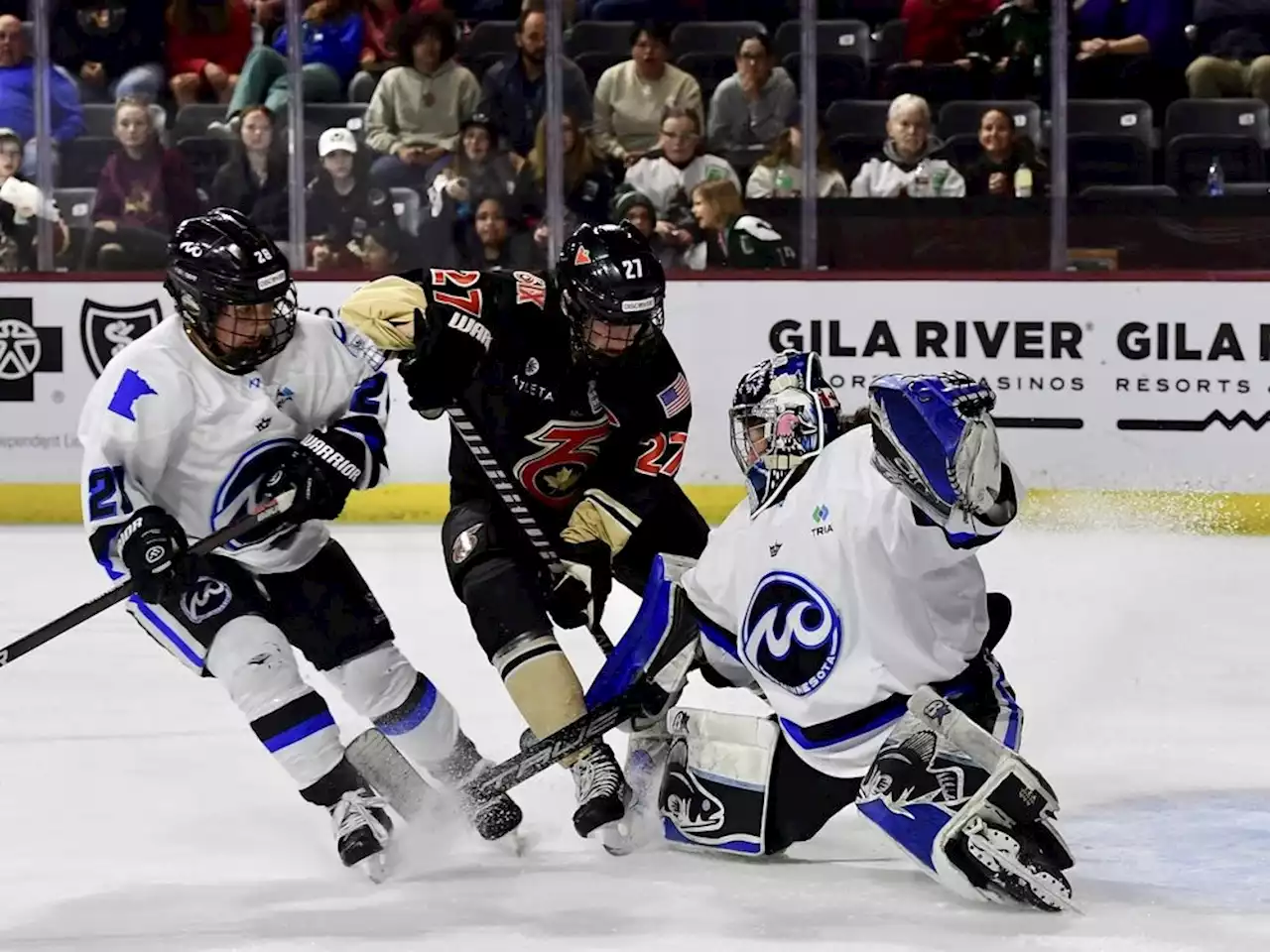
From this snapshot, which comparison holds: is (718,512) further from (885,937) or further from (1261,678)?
(885,937)

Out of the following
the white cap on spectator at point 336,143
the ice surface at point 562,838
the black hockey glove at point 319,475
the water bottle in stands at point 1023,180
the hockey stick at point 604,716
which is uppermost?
the white cap on spectator at point 336,143

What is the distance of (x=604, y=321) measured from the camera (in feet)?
11.2

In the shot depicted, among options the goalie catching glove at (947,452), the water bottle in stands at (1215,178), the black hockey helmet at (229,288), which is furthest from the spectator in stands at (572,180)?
the goalie catching glove at (947,452)

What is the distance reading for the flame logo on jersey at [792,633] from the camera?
9.65 ft

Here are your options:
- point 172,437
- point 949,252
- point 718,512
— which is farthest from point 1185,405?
point 172,437

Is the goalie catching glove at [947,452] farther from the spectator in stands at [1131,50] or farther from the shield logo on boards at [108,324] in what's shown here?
the shield logo on boards at [108,324]

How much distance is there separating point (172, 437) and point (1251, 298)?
4147 millimetres

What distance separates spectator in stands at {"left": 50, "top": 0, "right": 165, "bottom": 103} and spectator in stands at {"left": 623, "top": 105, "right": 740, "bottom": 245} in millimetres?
1664

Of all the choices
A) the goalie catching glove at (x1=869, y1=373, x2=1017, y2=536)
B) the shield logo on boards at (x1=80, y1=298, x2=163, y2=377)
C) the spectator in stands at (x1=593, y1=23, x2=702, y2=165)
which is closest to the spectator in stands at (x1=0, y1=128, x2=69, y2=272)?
the shield logo on boards at (x1=80, y1=298, x2=163, y2=377)

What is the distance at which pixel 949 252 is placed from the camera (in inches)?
261

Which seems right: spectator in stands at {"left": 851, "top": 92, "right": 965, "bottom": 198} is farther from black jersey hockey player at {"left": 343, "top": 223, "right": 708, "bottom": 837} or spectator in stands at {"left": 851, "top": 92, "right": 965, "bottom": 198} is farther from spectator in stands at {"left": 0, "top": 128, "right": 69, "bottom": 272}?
black jersey hockey player at {"left": 343, "top": 223, "right": 708, "bottom": 837}

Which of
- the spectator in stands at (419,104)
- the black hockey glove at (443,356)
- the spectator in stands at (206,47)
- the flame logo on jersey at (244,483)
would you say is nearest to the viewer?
the flame logo on jersey at (244,483)

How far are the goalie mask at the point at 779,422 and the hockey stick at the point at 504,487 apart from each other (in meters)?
0.53

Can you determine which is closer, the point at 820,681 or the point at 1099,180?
the point at 820,681
